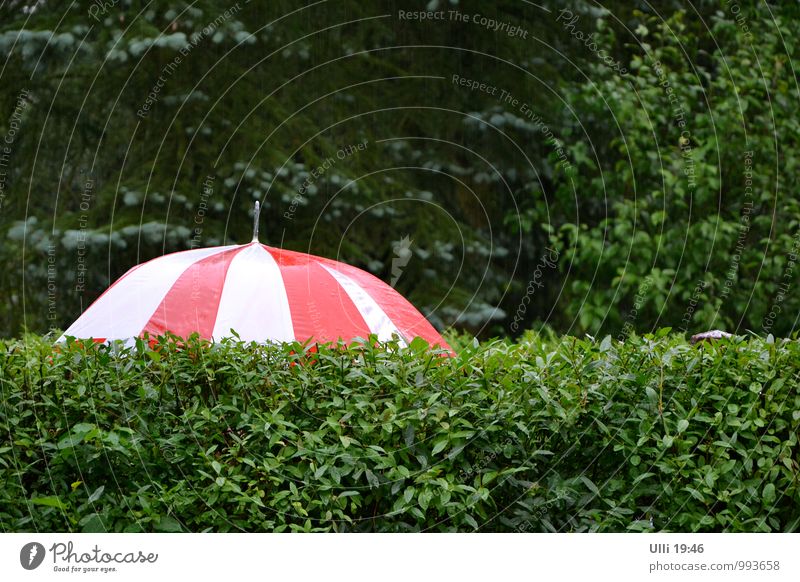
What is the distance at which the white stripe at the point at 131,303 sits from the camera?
5.11 m

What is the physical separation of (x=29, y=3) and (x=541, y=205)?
6151 mm

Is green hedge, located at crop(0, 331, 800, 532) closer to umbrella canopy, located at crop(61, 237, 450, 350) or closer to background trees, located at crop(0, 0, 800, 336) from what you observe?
umbrella canopy, located at crop(61, 237, 450, 350)

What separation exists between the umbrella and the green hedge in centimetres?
82

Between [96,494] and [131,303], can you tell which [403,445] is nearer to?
[96,494]

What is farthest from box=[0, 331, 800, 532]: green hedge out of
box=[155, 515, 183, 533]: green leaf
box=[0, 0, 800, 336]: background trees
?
box=[0, 0, 800, 336]: background trees

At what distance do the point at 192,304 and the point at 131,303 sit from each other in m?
0.36

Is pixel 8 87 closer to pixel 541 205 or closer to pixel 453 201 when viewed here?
pixel 453 201

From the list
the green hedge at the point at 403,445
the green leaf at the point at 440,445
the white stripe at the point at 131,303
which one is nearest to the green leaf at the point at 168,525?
the green hedge at the point at 403,445

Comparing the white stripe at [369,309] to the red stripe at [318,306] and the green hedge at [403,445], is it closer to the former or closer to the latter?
the red stripe at [318,306]

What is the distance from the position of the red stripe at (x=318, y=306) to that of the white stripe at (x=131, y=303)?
0.60 meters

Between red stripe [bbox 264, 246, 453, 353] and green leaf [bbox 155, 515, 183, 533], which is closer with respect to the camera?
green leaf [bbox 155, 515, 183, 533]

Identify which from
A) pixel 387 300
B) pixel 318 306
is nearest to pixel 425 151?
pixel 387 300

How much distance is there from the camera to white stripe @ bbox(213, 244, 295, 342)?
5.02 m

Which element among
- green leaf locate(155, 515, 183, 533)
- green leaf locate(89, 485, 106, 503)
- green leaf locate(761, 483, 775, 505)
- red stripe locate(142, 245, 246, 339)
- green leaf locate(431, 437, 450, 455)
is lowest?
green leaf locate(155, 515, 183, 533)
